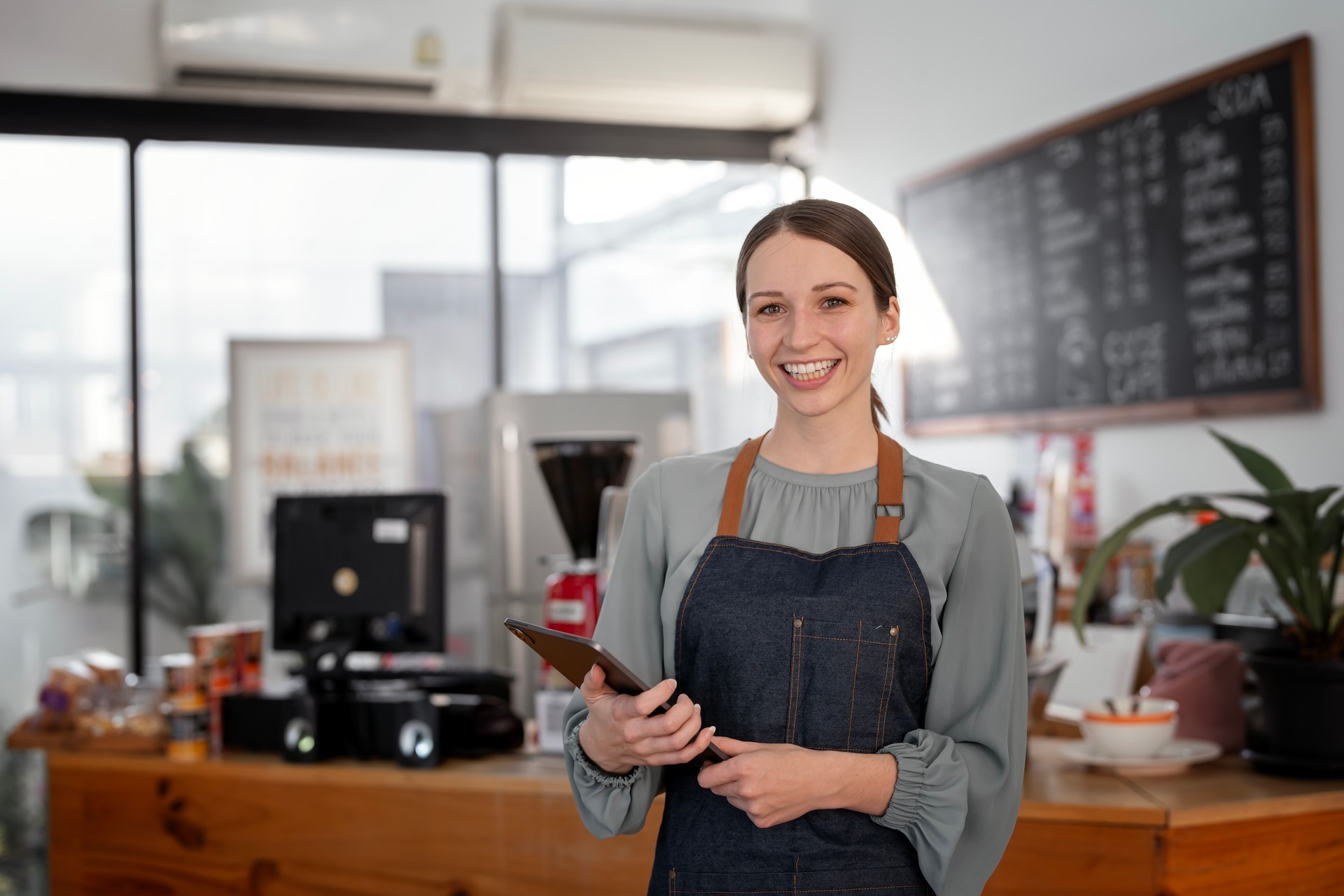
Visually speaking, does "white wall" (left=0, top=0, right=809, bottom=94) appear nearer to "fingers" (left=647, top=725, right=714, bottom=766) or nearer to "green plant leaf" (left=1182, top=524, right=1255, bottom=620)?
"green plant leaf" (left=1182, top=524, right=1255, bottom=620)

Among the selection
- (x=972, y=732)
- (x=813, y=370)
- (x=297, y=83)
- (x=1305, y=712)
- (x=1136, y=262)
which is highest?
(x=297, y=83)

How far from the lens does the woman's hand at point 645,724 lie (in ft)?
3.44

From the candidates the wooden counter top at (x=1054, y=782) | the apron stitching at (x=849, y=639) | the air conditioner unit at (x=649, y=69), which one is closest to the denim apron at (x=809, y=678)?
the apron stitching at (x=849, y=639)

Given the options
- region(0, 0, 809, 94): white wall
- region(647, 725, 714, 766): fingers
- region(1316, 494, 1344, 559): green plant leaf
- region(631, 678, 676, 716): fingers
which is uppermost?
region(0, 0, 809, 94): white wall

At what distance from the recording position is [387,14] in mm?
3703

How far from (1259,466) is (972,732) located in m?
0.97

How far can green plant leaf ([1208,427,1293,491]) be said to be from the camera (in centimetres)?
182

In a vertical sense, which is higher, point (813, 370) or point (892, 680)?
point (813, 370)

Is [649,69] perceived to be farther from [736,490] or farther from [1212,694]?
[736,490]

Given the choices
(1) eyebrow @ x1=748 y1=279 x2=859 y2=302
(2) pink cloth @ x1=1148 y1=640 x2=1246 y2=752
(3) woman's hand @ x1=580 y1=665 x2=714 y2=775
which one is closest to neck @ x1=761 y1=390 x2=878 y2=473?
A: (1) eyebrow @ x1=748 y1=279 x2=859 y2=302

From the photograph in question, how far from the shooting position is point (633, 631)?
1.21 m

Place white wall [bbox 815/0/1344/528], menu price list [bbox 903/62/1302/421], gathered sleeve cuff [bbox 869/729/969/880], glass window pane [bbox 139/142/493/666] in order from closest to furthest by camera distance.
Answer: gathered sleeve cuff [bbox 869/729/969/880] < white wall [bbox 815/0/1344/528] < menu price list [bbox 903/62/1302/421] < glass window pane [bbox 139/142/493/666]

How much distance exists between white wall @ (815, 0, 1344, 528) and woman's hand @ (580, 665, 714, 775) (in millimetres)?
1808

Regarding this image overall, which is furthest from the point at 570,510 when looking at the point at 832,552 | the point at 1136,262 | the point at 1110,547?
the point at 1136,262
